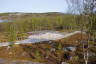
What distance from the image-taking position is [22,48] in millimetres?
40000

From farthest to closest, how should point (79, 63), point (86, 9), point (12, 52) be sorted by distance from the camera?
point (12, 52)
point (79, 63)
point (86, 9)

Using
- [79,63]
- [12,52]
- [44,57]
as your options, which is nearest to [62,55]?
[44,57]

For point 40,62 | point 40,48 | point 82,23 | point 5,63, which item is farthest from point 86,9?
point 40,48

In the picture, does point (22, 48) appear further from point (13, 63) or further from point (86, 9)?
point (86, 9)

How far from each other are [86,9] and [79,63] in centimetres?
1172

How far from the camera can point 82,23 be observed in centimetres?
2133

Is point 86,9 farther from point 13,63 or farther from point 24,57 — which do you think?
point 24,57

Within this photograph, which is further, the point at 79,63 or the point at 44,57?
the point at 44,57

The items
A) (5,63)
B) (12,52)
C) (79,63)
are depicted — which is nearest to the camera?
(79,63)

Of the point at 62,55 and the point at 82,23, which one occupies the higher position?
the point at 82,23

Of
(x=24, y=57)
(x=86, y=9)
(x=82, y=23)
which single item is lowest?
(x=24, y=57)

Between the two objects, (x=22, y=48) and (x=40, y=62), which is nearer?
(x=40, y=62)

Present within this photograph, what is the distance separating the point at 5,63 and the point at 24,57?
4.99m

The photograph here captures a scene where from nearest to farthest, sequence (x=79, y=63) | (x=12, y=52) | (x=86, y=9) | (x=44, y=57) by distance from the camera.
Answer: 1. (x=86, y=9)
2. (x=79, y=63)
3. (x=44, y=57)
4. (x=12, y=52)
